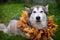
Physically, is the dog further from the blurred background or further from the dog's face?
the blurred background

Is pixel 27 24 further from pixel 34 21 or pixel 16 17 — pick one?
pixel 16 17

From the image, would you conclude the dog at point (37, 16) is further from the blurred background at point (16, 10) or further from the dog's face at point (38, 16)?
the blurred background at point (16, 10)

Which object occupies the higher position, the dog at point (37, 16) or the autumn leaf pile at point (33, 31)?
the dog at point (37, 16)

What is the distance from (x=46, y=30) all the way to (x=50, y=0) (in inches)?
31.3

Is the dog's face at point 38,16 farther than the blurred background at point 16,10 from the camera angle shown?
No

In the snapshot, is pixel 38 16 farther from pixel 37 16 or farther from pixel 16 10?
pixel 16 10

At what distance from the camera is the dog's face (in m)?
3.01

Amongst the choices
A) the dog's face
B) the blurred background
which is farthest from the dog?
the blurred background

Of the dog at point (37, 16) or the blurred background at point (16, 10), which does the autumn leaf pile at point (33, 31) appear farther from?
the blurred background at point (16, 10)

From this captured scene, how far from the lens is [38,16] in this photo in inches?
117

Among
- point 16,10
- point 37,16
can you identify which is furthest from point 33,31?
point 16,10

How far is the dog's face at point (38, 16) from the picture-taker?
9.89 ft

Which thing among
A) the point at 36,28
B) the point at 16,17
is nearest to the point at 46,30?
the point at 36,28

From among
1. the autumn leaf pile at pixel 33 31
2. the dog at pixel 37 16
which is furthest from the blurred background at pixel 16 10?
the dog at pixel 37 16
